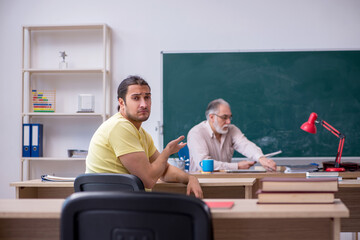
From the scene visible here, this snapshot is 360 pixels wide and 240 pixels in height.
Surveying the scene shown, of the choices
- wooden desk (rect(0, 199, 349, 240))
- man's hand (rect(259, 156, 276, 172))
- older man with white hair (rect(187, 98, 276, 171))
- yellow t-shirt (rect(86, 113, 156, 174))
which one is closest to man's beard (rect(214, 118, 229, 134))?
older man with white hair (rect(187, 98, 276, 171))

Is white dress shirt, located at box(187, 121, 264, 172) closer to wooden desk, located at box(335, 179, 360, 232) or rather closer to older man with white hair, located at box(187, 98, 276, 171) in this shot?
older man with white hair, located at box(187, 98, 276, 171)

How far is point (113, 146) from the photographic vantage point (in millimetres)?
2111

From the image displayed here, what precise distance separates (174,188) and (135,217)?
154cm

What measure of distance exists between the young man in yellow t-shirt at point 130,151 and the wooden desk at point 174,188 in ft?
0.48

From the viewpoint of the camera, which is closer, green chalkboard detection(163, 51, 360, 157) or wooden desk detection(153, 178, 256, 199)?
wooden desk detection(153, 178, 256, 199)

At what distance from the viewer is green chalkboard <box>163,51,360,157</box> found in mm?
4531

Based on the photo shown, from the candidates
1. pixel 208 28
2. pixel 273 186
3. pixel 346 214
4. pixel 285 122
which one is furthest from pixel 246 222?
pixel 208 28

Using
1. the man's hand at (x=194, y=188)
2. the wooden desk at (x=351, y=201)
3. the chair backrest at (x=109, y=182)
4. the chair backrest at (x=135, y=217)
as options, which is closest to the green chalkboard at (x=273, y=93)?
the wooden desk at (x=351, y=201)

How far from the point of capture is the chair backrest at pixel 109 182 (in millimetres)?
1778

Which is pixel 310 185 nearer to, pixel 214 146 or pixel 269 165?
Result: pixel 269 165

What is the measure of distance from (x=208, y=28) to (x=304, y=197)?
3.59 m

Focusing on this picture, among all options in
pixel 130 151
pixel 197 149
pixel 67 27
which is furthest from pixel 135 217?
pixel 67 27

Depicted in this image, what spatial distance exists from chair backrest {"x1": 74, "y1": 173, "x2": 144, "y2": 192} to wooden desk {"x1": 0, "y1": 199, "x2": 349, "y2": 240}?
305 mm

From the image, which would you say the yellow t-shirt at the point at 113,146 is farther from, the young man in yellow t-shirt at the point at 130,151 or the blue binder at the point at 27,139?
the blue binder at the point at 27,139
